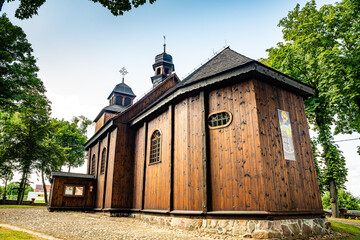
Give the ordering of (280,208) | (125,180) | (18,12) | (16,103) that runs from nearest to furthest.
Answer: (18,12)
(280,208)
(125,180)
(16,103)

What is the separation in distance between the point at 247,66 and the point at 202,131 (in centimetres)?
276

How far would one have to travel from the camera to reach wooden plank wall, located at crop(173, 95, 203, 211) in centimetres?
836

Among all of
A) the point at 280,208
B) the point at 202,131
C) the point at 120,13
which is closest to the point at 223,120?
the point at 202,131

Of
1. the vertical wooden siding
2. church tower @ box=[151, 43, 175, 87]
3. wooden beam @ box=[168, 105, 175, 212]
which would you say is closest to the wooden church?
wooden beam @ box=[168, 105, 175, 212]

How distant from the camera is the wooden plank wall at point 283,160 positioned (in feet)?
23.2

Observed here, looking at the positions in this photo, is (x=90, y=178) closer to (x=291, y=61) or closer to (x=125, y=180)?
(x=125, y=180)

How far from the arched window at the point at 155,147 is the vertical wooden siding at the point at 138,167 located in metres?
0.98

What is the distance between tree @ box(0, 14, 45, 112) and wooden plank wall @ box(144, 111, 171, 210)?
1067 centimetres

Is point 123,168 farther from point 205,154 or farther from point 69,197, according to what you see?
point 205,154

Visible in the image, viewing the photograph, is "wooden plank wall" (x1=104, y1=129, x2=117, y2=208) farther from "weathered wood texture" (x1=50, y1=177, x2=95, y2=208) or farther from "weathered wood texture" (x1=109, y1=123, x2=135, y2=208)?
"weathered wood texture" (x1=50, y1=177, x2=95, y2=208)

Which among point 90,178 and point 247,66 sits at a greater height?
point 247,66

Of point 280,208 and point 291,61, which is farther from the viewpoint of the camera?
point 291,61

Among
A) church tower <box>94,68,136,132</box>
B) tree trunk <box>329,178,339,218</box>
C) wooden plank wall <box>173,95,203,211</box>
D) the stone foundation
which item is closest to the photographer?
the stone foundation

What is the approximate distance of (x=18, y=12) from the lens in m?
5.43
